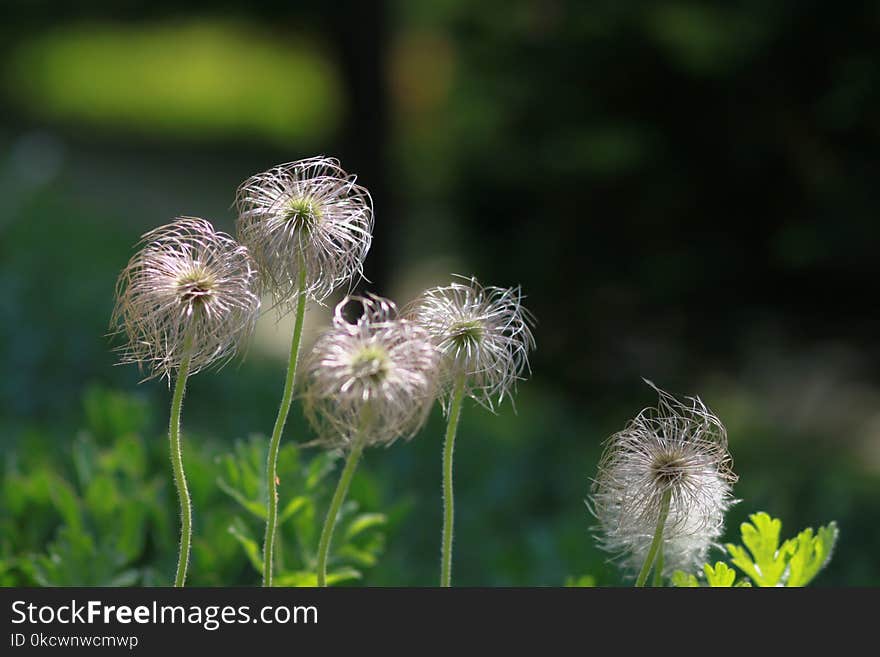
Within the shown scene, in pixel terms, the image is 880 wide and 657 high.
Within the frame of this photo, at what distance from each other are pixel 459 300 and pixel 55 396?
3.07 m

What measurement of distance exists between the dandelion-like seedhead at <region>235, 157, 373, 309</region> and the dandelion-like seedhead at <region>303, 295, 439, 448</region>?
10 centimetres

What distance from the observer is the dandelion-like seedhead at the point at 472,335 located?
1.41 meters

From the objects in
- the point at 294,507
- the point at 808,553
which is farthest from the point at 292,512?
the point at 808,553

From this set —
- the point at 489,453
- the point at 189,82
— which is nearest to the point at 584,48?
the point at 489,453

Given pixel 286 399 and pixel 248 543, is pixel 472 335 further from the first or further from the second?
pixel 248 543

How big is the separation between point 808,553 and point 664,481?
0.28 m

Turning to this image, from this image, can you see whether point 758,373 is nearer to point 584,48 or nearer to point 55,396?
point 584,48

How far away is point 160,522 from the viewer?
2.25m

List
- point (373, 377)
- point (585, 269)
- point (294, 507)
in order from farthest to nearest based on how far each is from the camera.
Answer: point (585, 269)
point (294, 507)
point (373, 377)

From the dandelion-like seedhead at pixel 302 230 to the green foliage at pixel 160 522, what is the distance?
1.68 ft

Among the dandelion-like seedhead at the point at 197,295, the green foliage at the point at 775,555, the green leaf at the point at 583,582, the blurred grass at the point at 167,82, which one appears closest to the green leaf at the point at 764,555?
the green foliage at the point at 775,555

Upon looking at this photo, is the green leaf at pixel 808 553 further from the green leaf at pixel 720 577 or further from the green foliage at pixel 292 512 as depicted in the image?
the green foliage at pixel 292 512

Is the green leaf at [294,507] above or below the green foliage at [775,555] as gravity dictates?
above

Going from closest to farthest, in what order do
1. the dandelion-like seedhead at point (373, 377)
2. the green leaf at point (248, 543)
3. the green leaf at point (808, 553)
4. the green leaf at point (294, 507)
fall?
the dandelion-like seedhead at point (373, 377)
the green leaf at point (808, 553)
the green leaf at point (248, 543)
the green leaf at point (294, 507)
